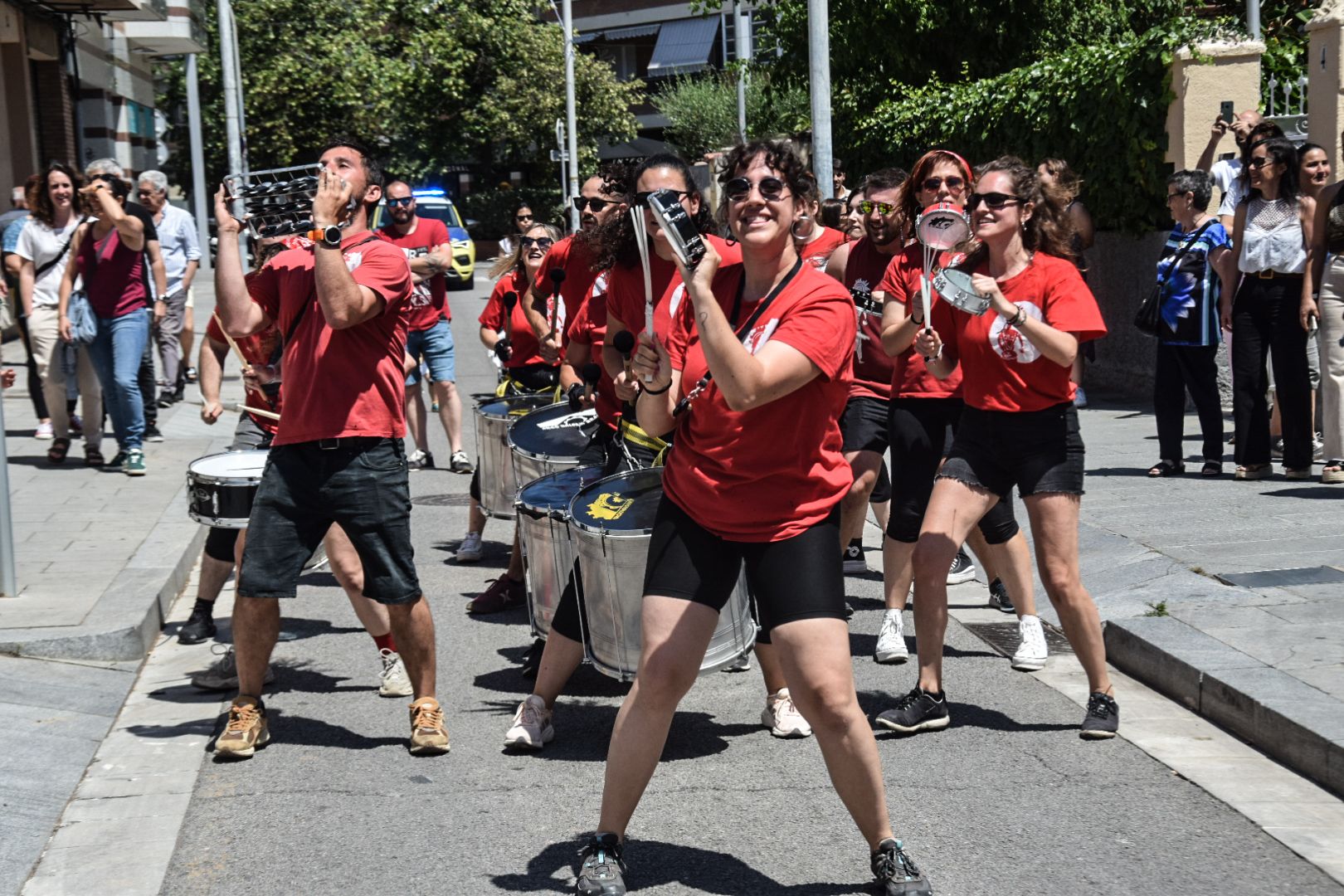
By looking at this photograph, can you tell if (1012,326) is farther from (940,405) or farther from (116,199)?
(116,199)

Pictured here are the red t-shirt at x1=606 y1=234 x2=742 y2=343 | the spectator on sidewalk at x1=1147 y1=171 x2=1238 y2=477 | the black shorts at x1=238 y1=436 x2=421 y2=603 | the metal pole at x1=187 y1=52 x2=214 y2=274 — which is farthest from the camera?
the metal pole at x1=187 y1=52 x2=214 y2=274

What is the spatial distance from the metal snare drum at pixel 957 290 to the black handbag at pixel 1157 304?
5.28 meters

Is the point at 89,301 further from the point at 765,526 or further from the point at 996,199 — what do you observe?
the point at 765,526

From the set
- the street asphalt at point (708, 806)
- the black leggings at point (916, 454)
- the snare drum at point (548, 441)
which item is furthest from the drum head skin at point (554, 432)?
the black leggings at point (916, 454)

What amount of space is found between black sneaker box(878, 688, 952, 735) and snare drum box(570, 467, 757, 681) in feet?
1.91

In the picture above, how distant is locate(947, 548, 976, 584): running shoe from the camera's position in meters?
8.06

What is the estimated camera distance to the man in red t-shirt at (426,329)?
33.7 feet

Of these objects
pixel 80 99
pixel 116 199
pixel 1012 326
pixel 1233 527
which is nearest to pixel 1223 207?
pixel 1233 527

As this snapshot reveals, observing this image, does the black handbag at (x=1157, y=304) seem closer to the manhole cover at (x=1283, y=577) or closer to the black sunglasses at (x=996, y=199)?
the manhole cover at (x=1283, y=577)

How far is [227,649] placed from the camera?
21.7 ft

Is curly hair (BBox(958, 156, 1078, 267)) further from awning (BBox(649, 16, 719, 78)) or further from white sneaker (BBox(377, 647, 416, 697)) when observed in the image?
awning (BBox(649, 16, 719, 78))

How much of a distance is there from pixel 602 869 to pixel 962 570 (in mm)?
4365

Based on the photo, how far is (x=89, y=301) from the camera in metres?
10.6

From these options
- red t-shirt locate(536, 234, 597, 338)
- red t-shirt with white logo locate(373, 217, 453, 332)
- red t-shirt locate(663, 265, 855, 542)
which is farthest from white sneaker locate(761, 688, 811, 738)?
red t-shirt with white logo locate(373, 217, 453, 332)
